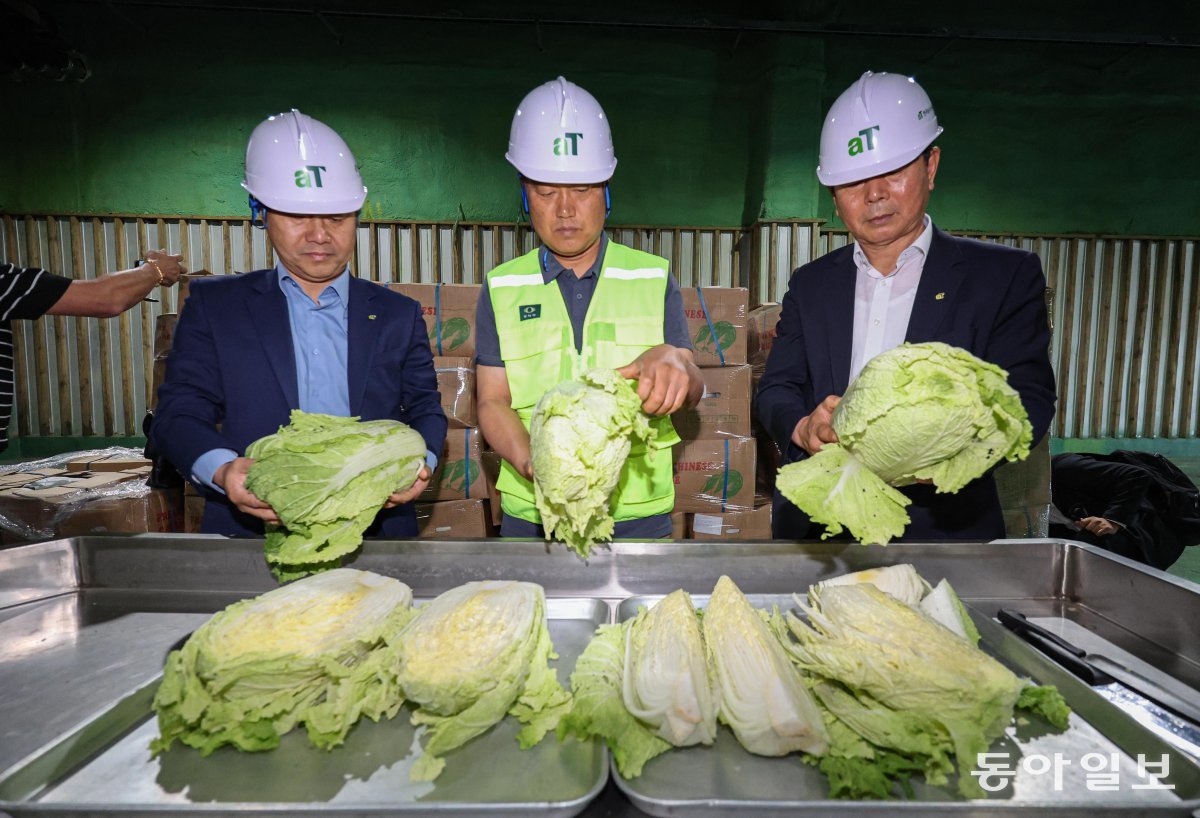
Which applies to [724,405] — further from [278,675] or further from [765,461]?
[278,675]

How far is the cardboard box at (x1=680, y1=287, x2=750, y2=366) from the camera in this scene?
16.0 ft

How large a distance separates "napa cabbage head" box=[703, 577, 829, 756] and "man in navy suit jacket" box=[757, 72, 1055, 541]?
2.98 feet

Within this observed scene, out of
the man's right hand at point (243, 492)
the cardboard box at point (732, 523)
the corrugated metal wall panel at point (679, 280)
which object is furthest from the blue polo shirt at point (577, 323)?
the corrugated metal wall panel at point (679, 280)

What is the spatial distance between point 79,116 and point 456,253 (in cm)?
618

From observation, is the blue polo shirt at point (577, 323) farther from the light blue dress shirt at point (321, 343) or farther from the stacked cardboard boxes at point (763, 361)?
the stacked cardboard boxes at point (763, 361)

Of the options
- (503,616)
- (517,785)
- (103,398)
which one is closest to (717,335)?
(503,616)

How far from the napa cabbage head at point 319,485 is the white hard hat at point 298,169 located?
1.00m

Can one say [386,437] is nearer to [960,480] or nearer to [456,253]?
[960,480]

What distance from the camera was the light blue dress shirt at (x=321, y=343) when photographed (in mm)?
2688

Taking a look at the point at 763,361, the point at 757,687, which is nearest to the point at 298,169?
the point at 757,687

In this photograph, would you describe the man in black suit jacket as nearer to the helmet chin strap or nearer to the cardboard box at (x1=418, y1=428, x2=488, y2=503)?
the cardboard box at (x1=418, y1=428, x2=488, y2=503)

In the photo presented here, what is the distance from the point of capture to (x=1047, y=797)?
1.21 meters

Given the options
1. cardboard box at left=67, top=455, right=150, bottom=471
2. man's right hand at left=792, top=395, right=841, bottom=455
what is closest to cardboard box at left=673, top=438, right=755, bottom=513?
man's right hand at left=792, top=395, right=841, bottom=455

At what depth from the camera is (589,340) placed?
9.11 ft
